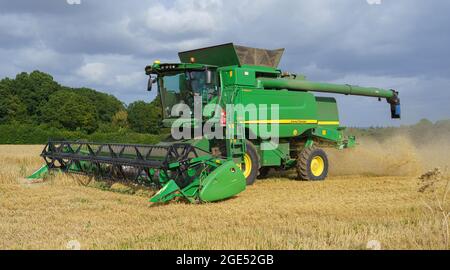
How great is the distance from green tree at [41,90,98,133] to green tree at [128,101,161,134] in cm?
435

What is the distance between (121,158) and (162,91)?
1.95m

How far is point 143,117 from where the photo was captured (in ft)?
151

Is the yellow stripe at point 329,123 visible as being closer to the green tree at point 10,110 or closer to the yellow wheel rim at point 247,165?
the yellow wheel rim at point 247,165

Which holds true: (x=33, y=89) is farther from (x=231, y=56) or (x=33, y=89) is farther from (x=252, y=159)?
(x=252, y=159)

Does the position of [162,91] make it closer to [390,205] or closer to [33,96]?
[390,205]

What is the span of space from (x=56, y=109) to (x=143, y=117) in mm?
8192

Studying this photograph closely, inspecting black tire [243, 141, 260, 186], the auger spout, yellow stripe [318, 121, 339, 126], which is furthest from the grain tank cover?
yellow stripe [318, 121, 339, 126]

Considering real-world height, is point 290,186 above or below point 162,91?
below

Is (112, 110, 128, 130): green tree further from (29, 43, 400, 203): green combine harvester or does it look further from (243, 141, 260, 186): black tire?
(243, 141, 260, 186): black tire

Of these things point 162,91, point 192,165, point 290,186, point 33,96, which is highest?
point 33,96

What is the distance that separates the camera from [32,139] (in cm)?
2841

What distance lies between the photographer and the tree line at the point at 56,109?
137 ft
